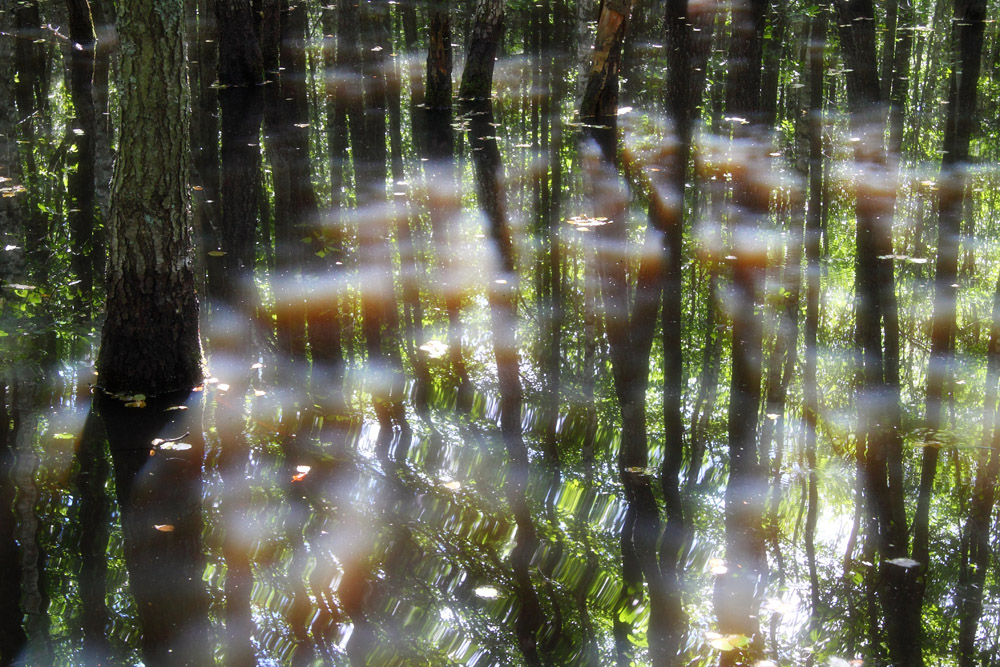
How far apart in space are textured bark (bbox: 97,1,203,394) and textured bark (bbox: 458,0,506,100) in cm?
834

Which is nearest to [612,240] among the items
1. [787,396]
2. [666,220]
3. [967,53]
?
[666,220]

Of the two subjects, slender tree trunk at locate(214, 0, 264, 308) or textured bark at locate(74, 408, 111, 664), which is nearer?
textured bark at locate(74, 408, 111, 664)

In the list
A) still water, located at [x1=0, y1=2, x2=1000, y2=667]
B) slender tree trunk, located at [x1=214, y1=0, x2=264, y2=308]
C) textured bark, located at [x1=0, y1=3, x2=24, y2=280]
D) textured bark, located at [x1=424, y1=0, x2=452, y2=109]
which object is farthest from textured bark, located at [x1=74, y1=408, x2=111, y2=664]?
textured bark, located at [x1=424, y1=0, x2=452, y2=109]

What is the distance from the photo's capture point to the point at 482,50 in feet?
44.4

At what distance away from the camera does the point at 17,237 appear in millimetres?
8312

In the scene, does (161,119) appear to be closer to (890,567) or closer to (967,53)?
(890,567)

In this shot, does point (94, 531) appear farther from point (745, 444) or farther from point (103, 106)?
point (103, 106)

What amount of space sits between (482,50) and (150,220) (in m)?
9.08

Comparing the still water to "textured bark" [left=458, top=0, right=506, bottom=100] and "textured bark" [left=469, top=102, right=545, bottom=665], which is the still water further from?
"textured bark" [left=458, top=0, right=506, bottom=100]

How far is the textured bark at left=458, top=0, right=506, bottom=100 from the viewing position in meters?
13.0

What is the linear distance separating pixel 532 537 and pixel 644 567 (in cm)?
56

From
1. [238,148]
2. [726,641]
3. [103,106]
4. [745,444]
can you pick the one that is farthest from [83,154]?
[726,641]

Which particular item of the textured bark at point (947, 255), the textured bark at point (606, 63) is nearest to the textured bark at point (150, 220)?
Result: the textured bark at point (947, 255)

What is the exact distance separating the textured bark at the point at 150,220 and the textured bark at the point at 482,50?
27.4ft
